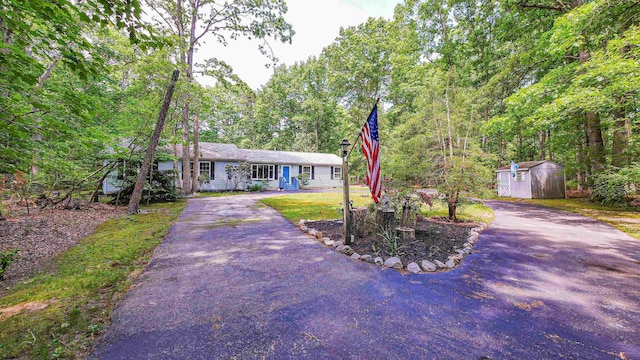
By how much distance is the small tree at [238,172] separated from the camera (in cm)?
1828

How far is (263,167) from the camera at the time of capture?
20.7 m

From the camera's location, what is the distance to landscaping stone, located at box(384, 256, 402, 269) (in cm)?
390

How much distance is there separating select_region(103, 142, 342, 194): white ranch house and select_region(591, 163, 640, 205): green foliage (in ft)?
59.0

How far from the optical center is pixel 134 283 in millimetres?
3246

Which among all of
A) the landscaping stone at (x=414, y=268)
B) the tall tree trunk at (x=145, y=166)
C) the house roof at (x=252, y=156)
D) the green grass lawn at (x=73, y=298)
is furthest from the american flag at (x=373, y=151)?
the house roof at (x=252, y=156)

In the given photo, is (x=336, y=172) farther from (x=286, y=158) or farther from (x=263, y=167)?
(x=263, y=167)

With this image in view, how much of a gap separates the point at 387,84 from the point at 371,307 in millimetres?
28624

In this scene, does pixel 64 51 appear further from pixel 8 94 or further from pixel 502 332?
pixel 502 332

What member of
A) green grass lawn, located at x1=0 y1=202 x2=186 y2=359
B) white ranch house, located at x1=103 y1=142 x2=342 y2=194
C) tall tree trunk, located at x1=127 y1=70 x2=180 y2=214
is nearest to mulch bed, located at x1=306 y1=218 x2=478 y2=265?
green grass lawn, located at x1=0 y1=202 x2=186 y2=359

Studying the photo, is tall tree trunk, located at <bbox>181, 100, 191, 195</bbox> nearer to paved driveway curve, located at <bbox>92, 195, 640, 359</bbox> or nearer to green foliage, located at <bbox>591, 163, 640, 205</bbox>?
paved driveway curve, located at <bbox>92, 195, 640, 359</bbox>

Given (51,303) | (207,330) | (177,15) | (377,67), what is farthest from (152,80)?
(377,67)

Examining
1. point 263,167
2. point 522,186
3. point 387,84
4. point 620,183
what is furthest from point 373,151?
point 387,84

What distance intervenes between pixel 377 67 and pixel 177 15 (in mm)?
19298

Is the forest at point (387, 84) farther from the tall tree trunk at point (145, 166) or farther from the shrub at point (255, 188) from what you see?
the shrub at point (255, 188)
